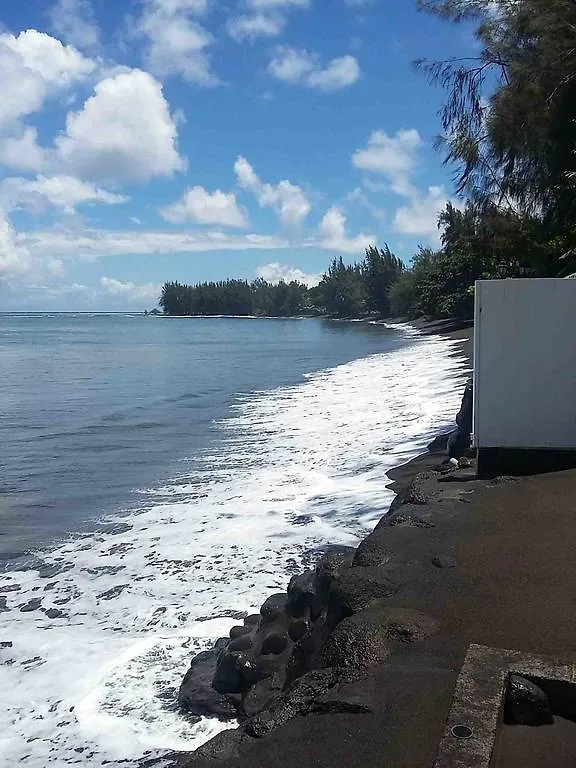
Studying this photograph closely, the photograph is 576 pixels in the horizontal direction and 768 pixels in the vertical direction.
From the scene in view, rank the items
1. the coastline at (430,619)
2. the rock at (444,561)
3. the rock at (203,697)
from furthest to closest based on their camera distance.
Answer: the rock at (444,561) → the rock at (203,697) → the coastline at (430,619)

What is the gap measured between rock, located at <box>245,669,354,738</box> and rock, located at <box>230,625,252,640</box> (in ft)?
5.84

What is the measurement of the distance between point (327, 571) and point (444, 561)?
0.89 meters

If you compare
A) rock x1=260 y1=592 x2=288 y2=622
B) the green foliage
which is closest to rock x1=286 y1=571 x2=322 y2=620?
rock x1=260 y1=592 x2=288 y2=622

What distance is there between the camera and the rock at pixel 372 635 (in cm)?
432

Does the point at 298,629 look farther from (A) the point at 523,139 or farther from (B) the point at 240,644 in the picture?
(A) the point at 523,139

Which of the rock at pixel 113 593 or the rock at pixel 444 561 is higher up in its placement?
the rock at pixel 444 561

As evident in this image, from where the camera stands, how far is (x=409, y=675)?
3979 millimetres

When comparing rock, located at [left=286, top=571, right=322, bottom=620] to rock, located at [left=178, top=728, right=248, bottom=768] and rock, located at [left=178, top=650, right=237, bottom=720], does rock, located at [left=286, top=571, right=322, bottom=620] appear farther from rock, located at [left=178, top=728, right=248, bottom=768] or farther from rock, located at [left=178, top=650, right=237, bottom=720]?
rock, located at [left=178, top=728, right=248, bottom=768]

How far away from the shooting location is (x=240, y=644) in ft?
19.0

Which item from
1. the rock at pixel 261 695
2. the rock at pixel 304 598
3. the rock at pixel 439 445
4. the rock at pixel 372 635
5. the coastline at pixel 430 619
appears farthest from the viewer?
the rock at pixel 439 445

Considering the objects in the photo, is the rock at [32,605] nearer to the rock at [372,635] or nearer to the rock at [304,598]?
the rock at [304,598]

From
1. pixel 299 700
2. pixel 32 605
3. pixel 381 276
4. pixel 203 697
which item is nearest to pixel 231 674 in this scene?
pixel 203 697

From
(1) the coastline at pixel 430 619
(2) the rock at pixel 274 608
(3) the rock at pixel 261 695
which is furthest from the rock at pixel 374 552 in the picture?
(3) the rock at pixel 261 695

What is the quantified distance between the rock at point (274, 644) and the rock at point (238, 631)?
0.37m
